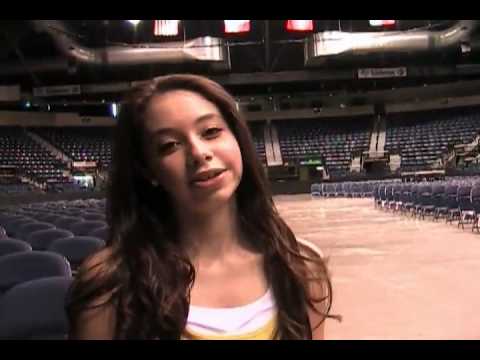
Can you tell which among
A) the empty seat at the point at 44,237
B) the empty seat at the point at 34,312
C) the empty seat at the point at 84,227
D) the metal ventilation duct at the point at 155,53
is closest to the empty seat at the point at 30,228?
the empty seat at the point at 84,227

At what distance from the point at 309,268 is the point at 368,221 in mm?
14437

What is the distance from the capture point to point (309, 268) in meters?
1.50

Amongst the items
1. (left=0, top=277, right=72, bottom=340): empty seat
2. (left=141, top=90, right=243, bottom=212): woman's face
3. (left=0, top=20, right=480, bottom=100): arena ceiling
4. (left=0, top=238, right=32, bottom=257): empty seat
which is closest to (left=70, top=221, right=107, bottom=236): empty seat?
(left=0, top=238, right=32, bottom=257): empty seat

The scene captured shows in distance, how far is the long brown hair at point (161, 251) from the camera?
1296 millimetres

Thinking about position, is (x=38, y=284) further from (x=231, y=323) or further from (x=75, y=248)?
(x=75, y=248)

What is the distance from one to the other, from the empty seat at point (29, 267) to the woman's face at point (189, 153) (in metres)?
Result: 2.75

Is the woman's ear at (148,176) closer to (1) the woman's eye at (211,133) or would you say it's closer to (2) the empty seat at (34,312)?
(1) the woman's eye at (211,133)

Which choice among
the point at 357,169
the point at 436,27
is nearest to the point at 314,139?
the point at 357,169

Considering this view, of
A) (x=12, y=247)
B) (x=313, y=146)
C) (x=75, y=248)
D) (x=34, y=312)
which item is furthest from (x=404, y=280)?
(x=313, y=146)

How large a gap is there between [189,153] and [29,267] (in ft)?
10.1

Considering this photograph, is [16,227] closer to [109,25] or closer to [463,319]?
[463,319]

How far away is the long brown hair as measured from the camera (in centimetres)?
130

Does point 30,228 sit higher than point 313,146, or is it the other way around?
point 30,228

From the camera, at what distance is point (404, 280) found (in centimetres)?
686
